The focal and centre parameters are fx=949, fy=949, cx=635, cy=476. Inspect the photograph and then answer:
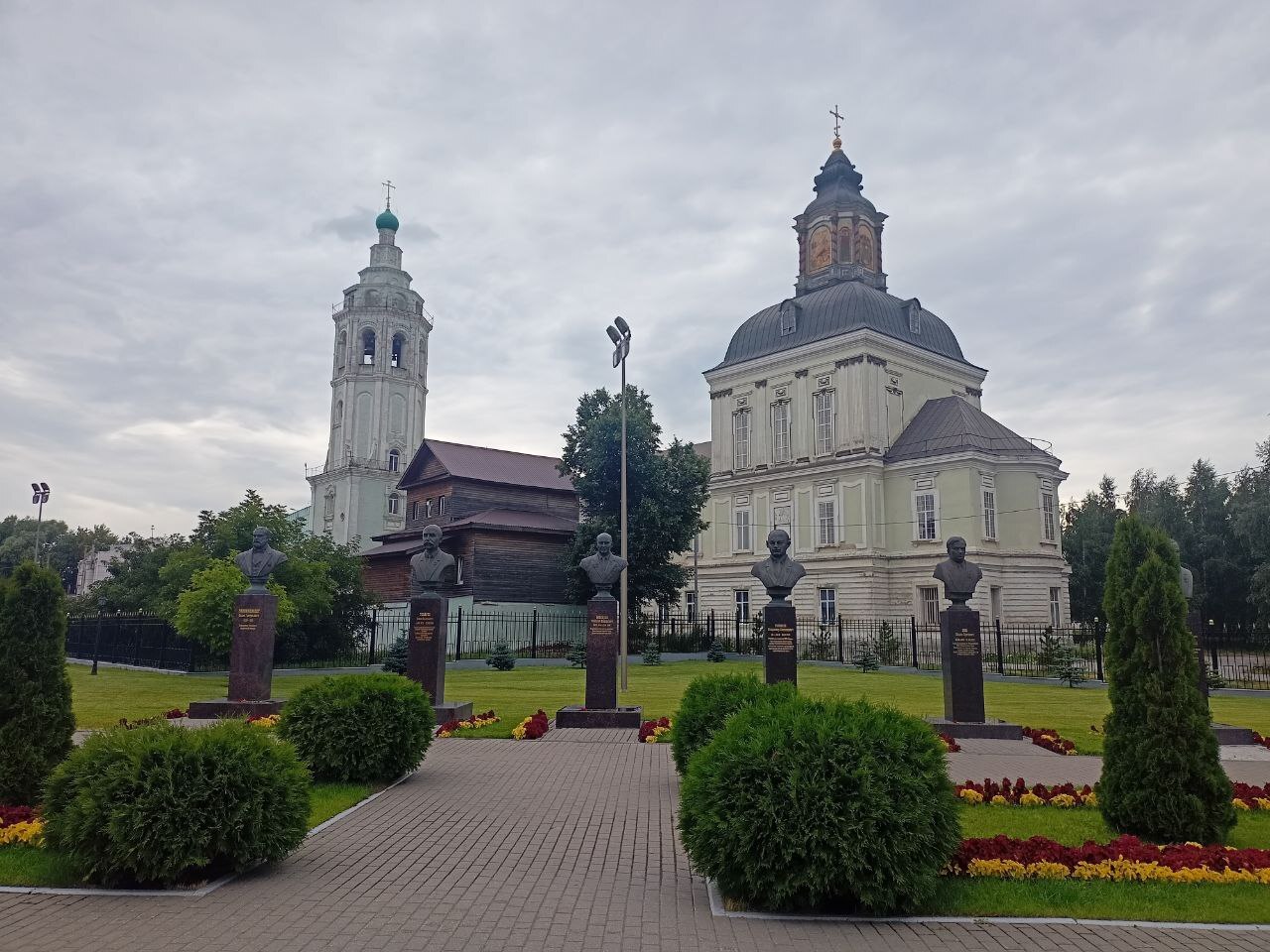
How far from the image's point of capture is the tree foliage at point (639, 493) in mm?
38188

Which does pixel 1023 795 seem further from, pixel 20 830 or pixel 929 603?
pixel 929 603

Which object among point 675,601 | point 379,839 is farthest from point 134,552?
point 379,839

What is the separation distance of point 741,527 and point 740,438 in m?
5.18

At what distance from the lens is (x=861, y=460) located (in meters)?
48.4

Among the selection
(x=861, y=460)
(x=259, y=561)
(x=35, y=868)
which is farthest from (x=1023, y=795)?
(x=861, y=460)

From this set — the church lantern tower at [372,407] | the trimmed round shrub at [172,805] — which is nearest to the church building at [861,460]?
the church lantern tower at [372,407]

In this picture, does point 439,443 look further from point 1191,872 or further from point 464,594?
point 1191,872

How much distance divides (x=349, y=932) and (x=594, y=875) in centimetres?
183

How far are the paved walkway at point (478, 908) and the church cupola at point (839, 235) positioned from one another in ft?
170

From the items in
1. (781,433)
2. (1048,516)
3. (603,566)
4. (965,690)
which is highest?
(781,433)

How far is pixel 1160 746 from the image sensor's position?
7152 mm

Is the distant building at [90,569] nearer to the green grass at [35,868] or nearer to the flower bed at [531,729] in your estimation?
the flower bed at [531,729]

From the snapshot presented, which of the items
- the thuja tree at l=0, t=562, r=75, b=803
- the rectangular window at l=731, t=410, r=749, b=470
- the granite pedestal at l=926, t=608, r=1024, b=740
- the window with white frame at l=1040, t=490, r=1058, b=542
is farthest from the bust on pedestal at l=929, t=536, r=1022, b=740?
the rectangular window at l=731, t=410, r=749, b=470

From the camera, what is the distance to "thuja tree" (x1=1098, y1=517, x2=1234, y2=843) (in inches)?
280
